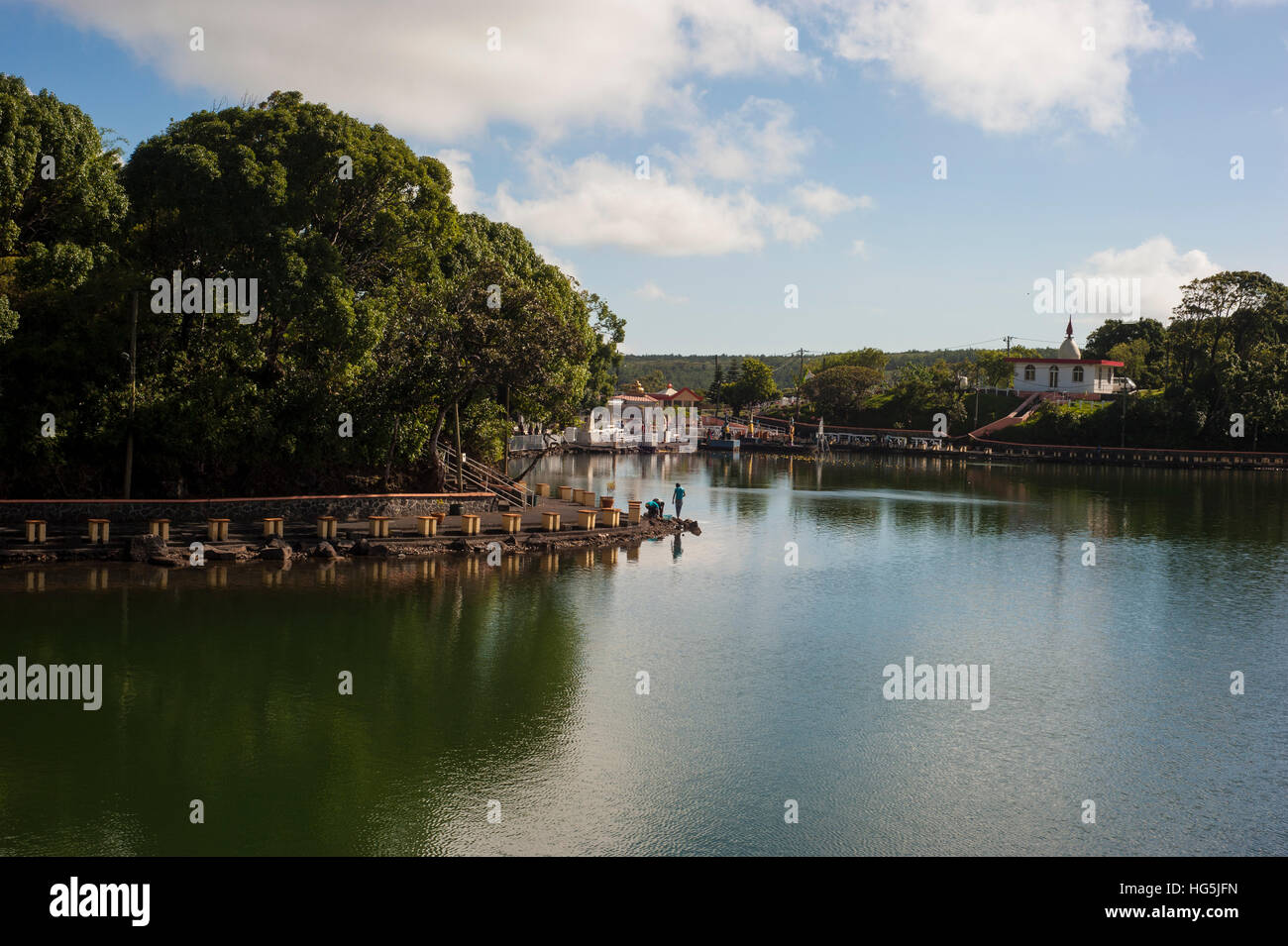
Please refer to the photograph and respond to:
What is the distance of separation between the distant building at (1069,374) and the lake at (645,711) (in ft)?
275

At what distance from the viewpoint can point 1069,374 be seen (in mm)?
113875

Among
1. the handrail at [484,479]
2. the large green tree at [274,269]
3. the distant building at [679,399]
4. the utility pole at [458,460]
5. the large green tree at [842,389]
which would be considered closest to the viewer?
the large green tree at [274,269]

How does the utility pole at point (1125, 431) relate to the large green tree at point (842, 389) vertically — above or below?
below

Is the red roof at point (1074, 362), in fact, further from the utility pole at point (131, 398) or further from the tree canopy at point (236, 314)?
the utility pole at point (131, 398)

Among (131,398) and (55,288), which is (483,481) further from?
(55,288)

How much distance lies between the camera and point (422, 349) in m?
36.5

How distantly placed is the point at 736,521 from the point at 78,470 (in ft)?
88.8

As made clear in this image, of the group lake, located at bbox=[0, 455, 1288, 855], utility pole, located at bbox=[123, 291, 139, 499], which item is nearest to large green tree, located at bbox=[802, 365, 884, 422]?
lake, located at bbox=[0, 455, 1288, 855]

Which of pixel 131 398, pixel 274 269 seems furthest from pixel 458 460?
pixel 131 398

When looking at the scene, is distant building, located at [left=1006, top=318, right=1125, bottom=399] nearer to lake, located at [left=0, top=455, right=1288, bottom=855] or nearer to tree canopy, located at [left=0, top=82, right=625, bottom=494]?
lake, located at [left=0, top=455, right=1288, bottom=855]

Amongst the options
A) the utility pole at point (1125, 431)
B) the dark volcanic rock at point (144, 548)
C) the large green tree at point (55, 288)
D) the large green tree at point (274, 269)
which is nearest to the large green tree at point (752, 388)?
the utility pole at point (1125, 431)

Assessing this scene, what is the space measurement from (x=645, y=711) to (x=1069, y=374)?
109702 millimetres

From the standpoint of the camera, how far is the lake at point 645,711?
43.4ft

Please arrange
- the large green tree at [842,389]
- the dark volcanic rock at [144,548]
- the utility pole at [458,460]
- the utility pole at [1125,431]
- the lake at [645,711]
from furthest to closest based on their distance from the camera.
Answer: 1. the large green tree at [842,389]
2. the utility pole at [1125,431]
3. the utility pole at [458,460]
4. the dark volcanic rock at [144,548]
5. the lake at [645,711]
